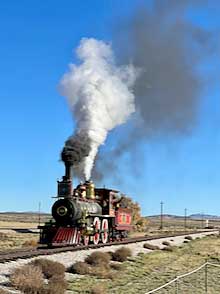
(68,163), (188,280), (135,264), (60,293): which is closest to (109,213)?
(68,163)

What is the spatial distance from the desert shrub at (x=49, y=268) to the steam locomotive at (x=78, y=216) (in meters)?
11.8

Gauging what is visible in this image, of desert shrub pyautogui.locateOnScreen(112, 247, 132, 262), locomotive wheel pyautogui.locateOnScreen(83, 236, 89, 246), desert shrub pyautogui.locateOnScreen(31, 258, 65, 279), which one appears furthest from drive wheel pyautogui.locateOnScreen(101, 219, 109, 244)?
desert shrub pyautogui.locateOnScreen(31, 258, 65, 279)

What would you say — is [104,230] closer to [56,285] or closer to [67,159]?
[67,159]

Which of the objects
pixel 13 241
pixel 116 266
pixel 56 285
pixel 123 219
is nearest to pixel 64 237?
pixel 116 266

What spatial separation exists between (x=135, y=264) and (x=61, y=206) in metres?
6.99

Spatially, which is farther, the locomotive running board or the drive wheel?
the drive wheel

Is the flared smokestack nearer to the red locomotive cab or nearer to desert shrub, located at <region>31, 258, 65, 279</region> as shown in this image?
the red locomotive cab

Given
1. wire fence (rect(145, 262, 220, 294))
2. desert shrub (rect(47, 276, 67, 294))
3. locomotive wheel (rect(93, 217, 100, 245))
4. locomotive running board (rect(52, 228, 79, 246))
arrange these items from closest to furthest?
desert shrub (rect(47, 276, 67, 294)), wire fence (rect(145, 262, 220, 294)), locomotive running board (rect(52, 228, 79, 246)), locomotive wheel (rect(93, 217, 100, 245))

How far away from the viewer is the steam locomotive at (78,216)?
35.1 m

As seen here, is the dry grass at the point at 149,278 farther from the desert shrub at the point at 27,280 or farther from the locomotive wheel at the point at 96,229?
the locomotive wheel at the point at 96,229

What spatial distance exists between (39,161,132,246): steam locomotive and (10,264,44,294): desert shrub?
15102mm

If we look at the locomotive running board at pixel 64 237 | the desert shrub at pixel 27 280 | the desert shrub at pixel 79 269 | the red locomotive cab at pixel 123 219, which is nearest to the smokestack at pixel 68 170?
the locomotive running board at pixel 64 237

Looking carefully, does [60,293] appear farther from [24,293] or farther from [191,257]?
[191,257]

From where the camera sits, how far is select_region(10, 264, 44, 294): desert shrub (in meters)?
17.7
